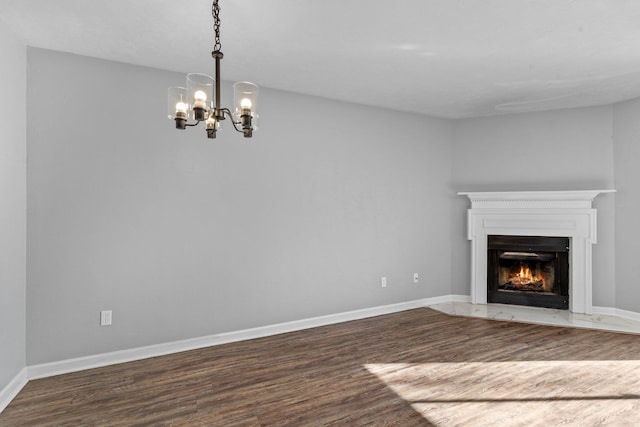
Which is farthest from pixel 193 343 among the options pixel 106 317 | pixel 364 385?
pixel 364 385

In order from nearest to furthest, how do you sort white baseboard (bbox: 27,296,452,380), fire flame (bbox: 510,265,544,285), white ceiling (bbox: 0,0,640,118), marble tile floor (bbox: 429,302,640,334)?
white ceiling (bbox: 0,0,640,118) → white baseboard (bbox: 27,296,452,380) → marble tile floor (bbox: 429,302,640,334) → fire flame (bbox: 510,265,544,285)

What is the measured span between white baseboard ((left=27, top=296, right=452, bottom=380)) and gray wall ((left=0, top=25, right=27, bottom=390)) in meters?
0.25

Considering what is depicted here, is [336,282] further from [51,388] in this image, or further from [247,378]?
[51,388]

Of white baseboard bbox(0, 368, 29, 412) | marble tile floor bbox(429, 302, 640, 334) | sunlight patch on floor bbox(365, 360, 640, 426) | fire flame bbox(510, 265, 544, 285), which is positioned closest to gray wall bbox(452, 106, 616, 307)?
marble tile floor bbox(429, 302, 640, 334)

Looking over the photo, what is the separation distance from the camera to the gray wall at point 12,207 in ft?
8.55

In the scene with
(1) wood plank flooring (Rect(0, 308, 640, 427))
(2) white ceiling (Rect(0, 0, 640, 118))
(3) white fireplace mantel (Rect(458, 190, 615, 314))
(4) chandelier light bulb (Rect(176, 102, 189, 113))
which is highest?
(2) white ceiling (Rect(0, 0, 640, 118))

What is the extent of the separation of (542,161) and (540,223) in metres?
0.84

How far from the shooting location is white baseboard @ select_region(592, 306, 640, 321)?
15.0 feet

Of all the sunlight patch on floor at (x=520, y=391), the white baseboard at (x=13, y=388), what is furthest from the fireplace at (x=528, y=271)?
the white baseboard at (x=13, y=388)

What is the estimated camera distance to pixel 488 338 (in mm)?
3922

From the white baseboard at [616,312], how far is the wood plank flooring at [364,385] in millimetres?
757

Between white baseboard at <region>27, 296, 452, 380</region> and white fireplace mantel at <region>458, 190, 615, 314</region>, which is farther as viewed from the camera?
white fireplace mantel at <region>458, 190, 615, 314</region>

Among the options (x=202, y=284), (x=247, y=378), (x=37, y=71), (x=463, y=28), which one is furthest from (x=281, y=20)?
(x=247, y=378)

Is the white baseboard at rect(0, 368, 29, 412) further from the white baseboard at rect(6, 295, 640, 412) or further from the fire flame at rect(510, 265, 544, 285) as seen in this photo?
the fire flame at rect(510, 265, 544, 285)
